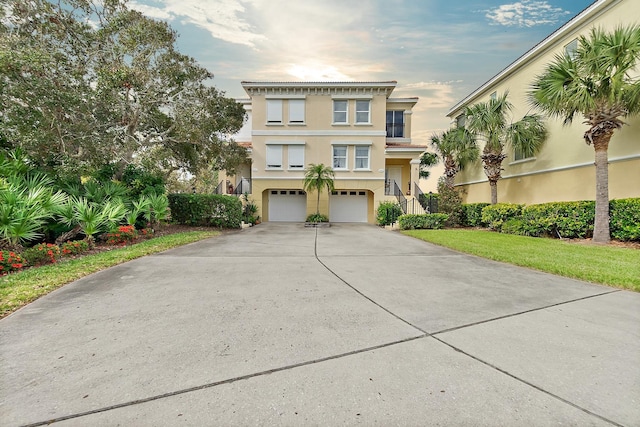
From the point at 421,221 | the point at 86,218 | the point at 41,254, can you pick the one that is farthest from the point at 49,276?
the point at 421,221

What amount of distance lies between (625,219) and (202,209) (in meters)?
16.4

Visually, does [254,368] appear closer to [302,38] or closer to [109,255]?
[109,255]

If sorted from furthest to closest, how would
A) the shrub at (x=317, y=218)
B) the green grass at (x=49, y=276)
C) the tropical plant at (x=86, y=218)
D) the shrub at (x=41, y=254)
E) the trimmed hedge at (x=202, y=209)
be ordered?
the shrub at (x=317, y=218) → the trimmed hedge at (x=202, y=209) → the tropical plant at (x=86, y=218) → the shrub at (x=41, y=254) → the green grass at (x=49, y=276)

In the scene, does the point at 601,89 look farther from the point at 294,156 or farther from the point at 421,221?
the point at 294,156

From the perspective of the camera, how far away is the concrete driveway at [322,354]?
75.0 inches

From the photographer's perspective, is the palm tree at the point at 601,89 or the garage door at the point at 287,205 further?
the garage door at the point at 287,205

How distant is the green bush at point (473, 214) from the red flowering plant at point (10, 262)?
1787 cm

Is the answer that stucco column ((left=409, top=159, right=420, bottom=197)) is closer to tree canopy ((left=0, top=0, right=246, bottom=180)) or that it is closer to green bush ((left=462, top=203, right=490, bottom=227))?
green bush ((left=462, top=203, right=490, bottom=227))

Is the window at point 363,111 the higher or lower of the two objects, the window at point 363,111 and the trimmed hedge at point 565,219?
the higher

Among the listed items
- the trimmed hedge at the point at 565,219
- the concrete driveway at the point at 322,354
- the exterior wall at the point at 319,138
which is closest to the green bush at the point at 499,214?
the trimmed hedge at the point at 565,219

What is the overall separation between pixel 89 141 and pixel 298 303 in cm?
1024

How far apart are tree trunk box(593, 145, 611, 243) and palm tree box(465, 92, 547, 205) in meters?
4.39

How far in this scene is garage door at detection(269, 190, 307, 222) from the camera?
66.0 ft

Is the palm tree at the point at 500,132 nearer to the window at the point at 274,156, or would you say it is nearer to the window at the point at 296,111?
the window at the point at 296,111
